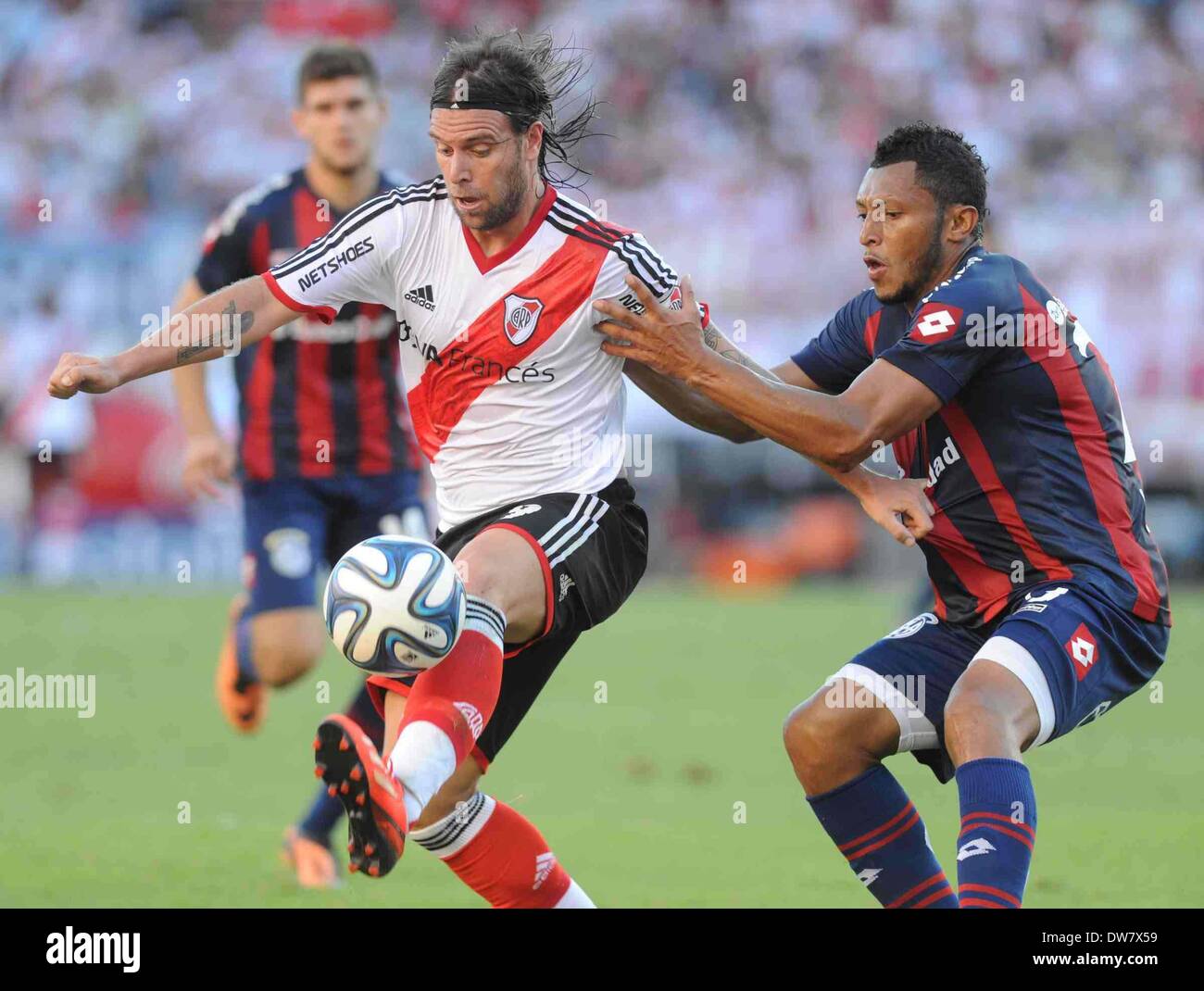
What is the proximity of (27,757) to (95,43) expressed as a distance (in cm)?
1457

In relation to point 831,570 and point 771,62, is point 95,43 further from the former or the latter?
point 831,570

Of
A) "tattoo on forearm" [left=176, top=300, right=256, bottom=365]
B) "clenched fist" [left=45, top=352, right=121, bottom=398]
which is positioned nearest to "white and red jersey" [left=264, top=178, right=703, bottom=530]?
"tattoo on forearm" [left=176, top=300, right=256, bottom=365]

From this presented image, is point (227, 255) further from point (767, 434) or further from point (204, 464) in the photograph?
point (767, 434)

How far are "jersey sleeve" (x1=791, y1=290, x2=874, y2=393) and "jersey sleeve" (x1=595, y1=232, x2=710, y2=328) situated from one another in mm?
560

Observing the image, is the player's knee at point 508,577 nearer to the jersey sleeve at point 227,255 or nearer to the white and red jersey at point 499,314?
the white and red jersey at point 499,314

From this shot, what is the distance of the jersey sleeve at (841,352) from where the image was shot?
5.52 m

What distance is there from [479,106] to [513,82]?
153 millimetres

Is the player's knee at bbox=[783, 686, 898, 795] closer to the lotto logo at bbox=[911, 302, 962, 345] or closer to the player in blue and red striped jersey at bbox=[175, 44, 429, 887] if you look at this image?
the lotto logo at bbox=[911, 302, 962, 345]

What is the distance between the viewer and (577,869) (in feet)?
21.2

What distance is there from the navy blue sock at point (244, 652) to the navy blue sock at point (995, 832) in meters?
3.75

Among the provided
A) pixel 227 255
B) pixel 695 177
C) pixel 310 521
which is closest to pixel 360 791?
pixel 310 521

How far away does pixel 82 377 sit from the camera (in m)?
4.62

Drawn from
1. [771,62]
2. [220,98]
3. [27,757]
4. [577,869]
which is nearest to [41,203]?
[220,98]

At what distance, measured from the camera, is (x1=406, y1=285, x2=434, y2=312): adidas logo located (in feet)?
16.9
